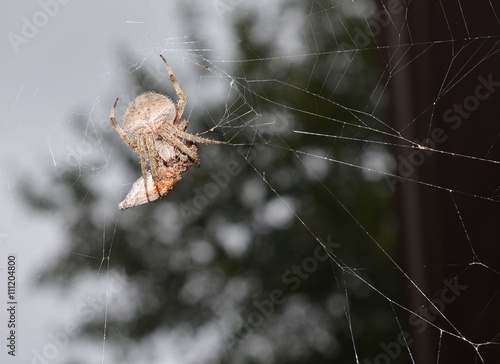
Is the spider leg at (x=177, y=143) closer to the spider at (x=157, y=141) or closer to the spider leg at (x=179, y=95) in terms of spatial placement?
the spider at (x=157, y=141)

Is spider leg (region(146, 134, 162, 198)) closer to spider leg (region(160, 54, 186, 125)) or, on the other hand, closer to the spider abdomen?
the spider abdomen

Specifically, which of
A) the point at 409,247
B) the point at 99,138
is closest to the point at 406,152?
the point at 409,247

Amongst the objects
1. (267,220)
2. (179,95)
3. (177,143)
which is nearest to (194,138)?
(177,143)

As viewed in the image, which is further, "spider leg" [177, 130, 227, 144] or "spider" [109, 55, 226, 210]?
"spider leg" [177, 130, 227, 144]

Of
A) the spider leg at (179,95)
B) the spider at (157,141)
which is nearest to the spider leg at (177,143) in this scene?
the spider at (157,141)

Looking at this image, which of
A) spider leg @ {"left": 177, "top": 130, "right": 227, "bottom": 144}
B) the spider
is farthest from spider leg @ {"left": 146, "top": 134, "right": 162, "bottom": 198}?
spider leg @ {"left": 177, "top": 130, "right": 227, "bottom": 144}

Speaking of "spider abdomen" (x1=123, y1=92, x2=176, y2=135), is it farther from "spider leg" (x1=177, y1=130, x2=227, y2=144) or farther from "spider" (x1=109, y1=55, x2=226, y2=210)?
"spider leg" (x1=177, y1=130, x2=227, y2=144)

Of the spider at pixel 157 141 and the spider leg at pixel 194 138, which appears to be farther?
the spider leg at pixel 194 138

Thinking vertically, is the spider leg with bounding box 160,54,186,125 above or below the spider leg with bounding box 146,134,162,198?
above

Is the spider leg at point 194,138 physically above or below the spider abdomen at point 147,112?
below

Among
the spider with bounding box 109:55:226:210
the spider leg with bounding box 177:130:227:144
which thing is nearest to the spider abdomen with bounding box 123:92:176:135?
the spider with bounding box 109:55:226:210
